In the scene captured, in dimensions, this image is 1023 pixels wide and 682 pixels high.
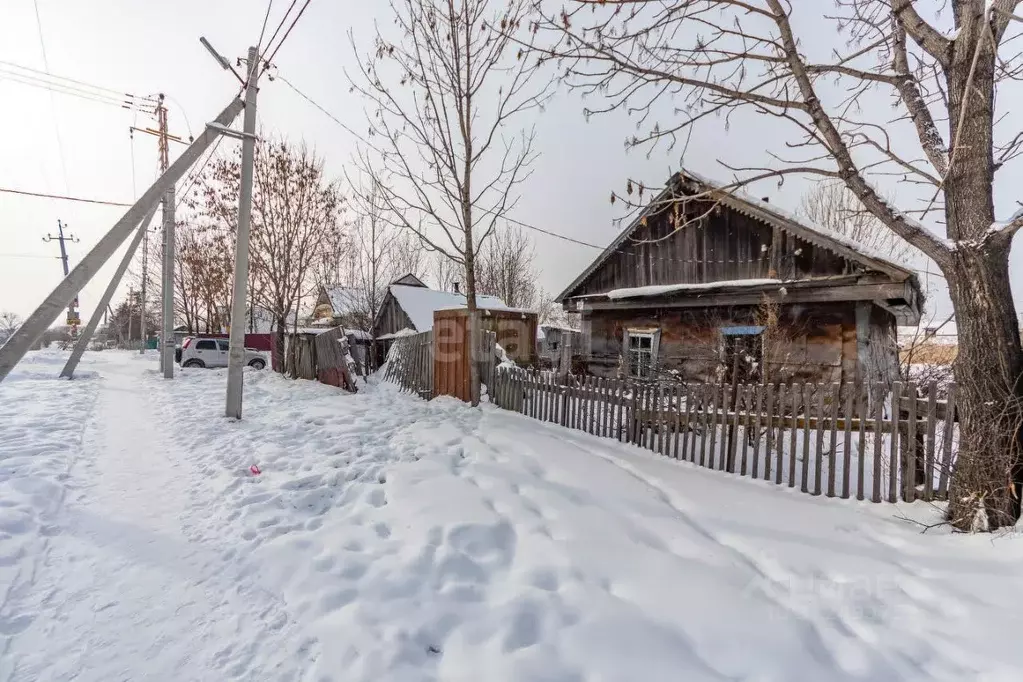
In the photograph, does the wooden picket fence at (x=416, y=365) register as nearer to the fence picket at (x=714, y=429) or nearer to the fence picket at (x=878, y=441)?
the fence picket at (x=714, y=429)

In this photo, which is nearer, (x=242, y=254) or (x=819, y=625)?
(x=819, y=625)

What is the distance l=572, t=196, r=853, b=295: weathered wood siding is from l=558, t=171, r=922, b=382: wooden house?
0.02m

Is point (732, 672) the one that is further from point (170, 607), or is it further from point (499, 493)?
point (170, 607)

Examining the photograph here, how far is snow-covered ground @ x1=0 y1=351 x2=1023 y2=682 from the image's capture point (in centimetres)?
232

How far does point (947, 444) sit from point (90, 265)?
953 centimetres

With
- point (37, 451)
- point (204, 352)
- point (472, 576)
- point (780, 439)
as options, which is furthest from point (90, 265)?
point (204, 352)

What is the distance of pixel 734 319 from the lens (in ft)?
37.9

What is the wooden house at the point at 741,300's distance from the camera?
9852 millimetres

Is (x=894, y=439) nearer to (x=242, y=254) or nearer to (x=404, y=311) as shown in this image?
(x=242, y=254)

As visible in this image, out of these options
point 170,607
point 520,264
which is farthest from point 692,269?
point 520,264

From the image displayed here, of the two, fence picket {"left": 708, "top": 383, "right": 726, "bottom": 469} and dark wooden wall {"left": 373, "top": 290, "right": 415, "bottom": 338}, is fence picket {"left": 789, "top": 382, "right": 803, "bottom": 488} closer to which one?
fence picket {"left": 708, "top": 383, "right": 726, "bottom": 469}

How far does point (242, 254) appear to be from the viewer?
8125mm

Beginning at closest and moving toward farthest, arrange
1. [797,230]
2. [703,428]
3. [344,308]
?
[703,428], [797,230], [344,308]

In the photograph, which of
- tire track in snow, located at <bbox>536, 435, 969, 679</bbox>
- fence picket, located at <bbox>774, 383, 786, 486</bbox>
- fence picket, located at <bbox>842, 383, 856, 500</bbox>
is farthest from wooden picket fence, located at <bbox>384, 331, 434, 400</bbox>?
fence picket, located at <bbox>842, 383, 856, 500</bbox>
